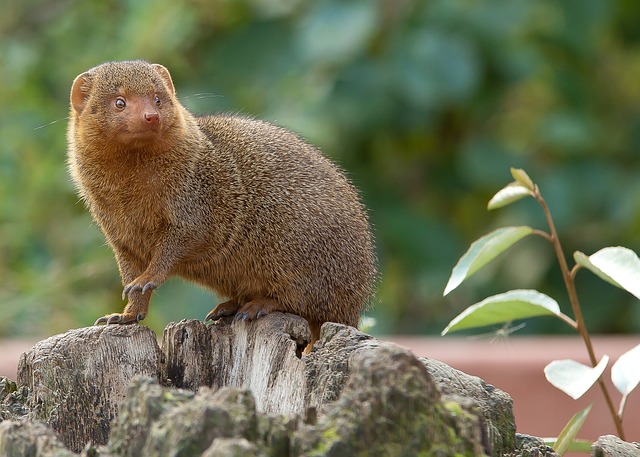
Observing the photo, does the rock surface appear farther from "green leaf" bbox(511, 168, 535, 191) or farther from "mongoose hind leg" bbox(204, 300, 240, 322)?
"green leaf" bbox(511, 168, 535, 191)

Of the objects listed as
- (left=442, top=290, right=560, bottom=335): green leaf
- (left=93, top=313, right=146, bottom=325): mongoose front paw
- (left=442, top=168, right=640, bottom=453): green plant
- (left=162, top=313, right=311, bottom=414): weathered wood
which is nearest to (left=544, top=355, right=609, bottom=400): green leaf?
(left=442, top=168, right=640, bottom=453): green plant

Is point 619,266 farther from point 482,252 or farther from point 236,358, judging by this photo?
point 236,358

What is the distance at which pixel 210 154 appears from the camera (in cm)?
259

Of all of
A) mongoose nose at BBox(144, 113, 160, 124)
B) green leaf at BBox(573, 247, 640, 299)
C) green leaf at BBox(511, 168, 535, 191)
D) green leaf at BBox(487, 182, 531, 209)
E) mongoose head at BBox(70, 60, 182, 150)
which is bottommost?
green leaf at BBox(573, 247, 640, 299)

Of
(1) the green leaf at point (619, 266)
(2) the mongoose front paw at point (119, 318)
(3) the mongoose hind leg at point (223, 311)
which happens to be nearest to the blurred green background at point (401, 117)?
(3) the mongoose hind leg at point (223, 311)

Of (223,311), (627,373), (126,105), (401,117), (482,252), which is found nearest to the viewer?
(627,373)

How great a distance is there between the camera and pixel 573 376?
1763 millimetres

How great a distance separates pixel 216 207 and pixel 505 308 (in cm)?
86

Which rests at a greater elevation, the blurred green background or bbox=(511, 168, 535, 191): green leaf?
the blurred green background

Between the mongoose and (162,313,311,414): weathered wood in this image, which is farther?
the mongoose

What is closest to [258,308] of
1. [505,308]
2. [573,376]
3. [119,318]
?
[119,318]

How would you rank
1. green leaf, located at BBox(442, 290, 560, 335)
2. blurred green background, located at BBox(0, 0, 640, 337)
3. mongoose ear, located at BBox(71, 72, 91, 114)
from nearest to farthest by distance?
green leaf, located at BBox(442, 290, 560, 335), mongoose ear, located at BBox(71, 72, 91, 114), blurred green background, located at BBox(0, 0, 640, 337)

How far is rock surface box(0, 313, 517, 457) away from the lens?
49.4 inches

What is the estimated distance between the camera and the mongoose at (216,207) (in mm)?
2447
